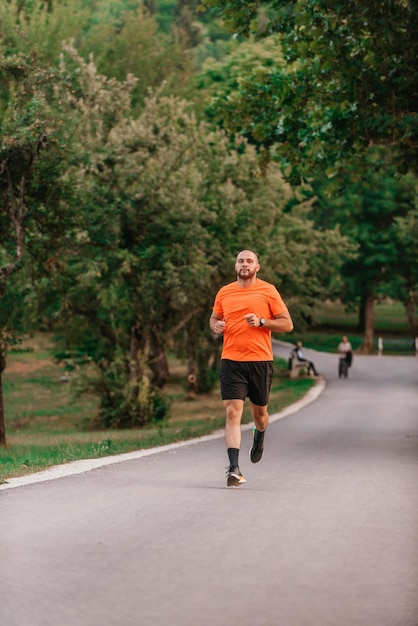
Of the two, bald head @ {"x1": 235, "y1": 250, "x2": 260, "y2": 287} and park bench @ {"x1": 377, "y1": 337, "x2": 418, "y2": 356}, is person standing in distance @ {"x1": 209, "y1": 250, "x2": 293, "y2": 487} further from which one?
park bench @ {"x1": 377, "y1": 337, "x2": 418, "y2": 356}

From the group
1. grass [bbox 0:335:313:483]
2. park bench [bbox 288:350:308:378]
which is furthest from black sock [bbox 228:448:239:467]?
park bench [bbox 288:350:308:378]

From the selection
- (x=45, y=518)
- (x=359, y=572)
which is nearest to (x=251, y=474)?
(x=45, y=518)

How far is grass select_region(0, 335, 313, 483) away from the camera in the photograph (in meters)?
15.1

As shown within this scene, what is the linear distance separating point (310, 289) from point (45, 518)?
39122 millimetres

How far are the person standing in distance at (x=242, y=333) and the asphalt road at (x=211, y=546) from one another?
66 cm

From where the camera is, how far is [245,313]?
1011 centimetres

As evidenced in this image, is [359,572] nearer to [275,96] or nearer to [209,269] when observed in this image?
[275,96]

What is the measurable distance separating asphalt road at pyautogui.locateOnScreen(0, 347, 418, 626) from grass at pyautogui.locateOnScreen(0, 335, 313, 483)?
197cm

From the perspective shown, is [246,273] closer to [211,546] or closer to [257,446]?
[257,446]

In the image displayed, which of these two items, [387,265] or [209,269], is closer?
[209,269]

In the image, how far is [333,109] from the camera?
697 inches

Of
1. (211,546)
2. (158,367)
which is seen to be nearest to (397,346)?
(158,367)

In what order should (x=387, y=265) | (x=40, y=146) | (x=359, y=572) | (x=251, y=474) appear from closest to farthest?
(x=359, y=572), (x=251, y=474), (x=40, y=146), (x=387, y=265)

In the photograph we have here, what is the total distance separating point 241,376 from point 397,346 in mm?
61372
